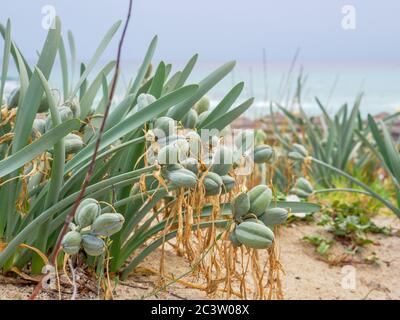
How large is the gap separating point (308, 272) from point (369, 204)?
67 cm

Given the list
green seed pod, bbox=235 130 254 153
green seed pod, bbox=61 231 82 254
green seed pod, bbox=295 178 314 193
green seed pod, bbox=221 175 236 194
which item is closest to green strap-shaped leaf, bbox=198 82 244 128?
green seed pod, bbox=235 130 254 153

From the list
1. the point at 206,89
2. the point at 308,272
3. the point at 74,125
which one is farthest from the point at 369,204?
the point at 74,125

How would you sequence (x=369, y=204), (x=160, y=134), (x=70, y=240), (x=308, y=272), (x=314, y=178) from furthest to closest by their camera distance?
(x=314, y=178)
(x=369, y=204)
(x=308, y=272)
(x=160, y=134)
(x=70, y=240)

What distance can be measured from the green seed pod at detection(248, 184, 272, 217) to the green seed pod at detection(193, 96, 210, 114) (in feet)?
1.36

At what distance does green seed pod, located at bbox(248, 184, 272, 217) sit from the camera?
3.19 ft

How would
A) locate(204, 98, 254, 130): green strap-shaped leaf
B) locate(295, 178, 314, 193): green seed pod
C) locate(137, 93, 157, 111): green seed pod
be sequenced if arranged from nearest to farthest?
1. locate(137, 93, 157, 111): green seed pod
2. locate(204, 98, 254, 130): green strap-shaped leaf
3. locate(295, 178, 314, 193): green seed pod

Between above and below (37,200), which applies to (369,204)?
below

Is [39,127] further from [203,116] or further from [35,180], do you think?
[203,116]

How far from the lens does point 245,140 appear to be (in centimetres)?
117

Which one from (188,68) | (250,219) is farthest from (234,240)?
(188,68)

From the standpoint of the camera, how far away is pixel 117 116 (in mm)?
1182

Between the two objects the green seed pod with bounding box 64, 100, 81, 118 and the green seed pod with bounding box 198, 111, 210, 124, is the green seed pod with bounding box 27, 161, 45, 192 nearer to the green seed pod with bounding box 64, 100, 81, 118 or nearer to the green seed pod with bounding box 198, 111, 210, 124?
the green seed pod with bounding box 64, 100, 81, 118

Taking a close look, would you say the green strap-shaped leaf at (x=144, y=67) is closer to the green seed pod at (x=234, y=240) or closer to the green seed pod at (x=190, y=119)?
the green seed pod at (x=190, y=119)
